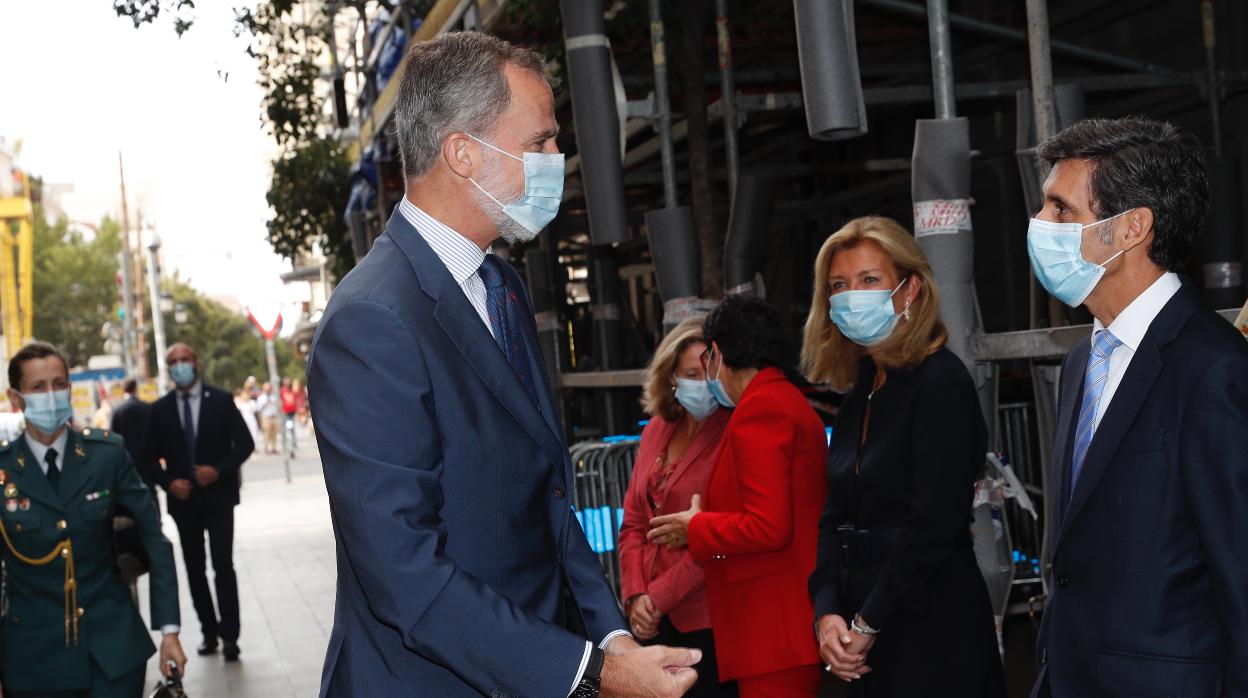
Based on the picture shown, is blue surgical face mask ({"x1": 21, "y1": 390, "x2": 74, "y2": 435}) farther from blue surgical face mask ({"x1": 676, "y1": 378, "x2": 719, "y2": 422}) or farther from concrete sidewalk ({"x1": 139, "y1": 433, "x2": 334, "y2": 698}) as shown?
concrete sidewalk ({"x1": 139, "y1": 433, "x2": 334, "y2": 698})

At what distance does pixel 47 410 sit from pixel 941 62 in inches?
149

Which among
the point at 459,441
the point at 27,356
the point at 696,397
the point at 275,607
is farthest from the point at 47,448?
the point at 275,607

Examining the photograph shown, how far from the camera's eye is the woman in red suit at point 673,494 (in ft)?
17.2

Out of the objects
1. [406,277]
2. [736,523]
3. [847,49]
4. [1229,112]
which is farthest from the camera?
[1229,112]

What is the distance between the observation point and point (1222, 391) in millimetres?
2686

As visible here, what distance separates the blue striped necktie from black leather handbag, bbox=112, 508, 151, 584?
2.93 m

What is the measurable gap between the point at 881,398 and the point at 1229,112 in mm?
7329

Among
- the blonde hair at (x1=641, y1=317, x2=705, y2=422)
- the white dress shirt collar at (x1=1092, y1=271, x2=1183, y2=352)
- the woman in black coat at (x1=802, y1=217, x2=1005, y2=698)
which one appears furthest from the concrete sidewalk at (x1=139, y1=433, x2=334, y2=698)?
the white dress shirt collar at (x1=1092, y1=271, x2=1183, y2=352)

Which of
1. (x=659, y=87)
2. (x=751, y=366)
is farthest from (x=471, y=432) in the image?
(x=659, y=87)

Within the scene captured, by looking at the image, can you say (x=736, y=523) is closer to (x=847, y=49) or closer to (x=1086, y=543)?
(x=1086, y=543)

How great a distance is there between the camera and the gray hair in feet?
8.93

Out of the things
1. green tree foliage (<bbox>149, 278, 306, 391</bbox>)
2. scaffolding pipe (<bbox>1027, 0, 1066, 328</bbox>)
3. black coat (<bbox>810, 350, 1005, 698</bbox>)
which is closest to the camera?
black coat (<bbox>810, 350, 1005, 698</bbox>)

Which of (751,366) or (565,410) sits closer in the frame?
(751,366)

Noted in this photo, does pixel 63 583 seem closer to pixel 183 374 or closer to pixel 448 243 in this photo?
pixel 448 243
